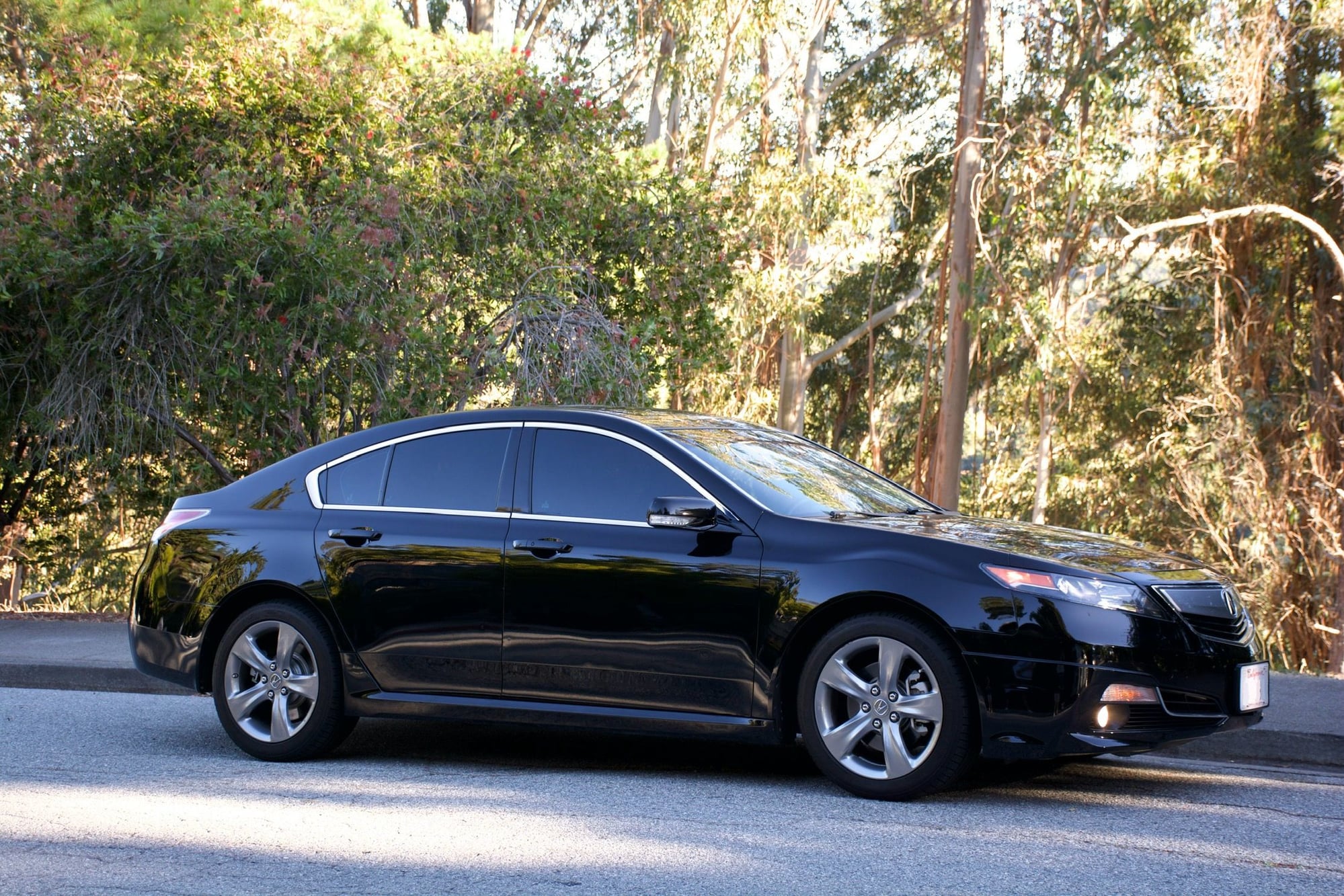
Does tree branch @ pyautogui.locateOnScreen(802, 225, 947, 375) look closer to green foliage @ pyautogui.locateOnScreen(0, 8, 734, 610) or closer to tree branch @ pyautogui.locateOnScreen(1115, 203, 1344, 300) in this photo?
tree branch @ pyautogui.locateOnScreen(1115, 203, 1344, 300)

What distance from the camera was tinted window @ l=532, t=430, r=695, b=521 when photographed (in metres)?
6.39

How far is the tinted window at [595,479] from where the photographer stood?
252 inches

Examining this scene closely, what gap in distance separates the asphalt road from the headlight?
0.81m

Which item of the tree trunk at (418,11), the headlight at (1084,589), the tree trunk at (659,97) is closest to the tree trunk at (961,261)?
the tree trunk at (659,97)

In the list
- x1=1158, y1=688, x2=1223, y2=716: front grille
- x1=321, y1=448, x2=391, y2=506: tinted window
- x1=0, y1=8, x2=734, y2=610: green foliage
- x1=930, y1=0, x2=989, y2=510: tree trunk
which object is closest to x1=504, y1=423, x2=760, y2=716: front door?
x1=321, y1=448, x2=391, y2=506: tinted window

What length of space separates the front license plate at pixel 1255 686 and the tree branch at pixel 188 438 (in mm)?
8449

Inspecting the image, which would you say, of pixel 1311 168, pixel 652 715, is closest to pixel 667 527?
pixel 652 715

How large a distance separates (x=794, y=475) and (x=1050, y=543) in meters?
1.21

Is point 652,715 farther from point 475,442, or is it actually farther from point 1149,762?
point 1149,762

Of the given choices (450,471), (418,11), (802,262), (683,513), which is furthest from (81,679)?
(418,11)

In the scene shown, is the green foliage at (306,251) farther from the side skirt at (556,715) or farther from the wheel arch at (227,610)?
the side skirt at (556,715)

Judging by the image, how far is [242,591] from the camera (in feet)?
23.1

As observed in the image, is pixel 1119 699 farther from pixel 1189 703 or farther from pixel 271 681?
pixel 271 681

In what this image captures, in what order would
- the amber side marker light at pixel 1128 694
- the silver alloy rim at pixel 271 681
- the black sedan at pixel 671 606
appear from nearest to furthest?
the amber side marker light at pixel 1128 694 < the black sedan at pixel 671 606 < the silver alloy rim at pixel 271 681
